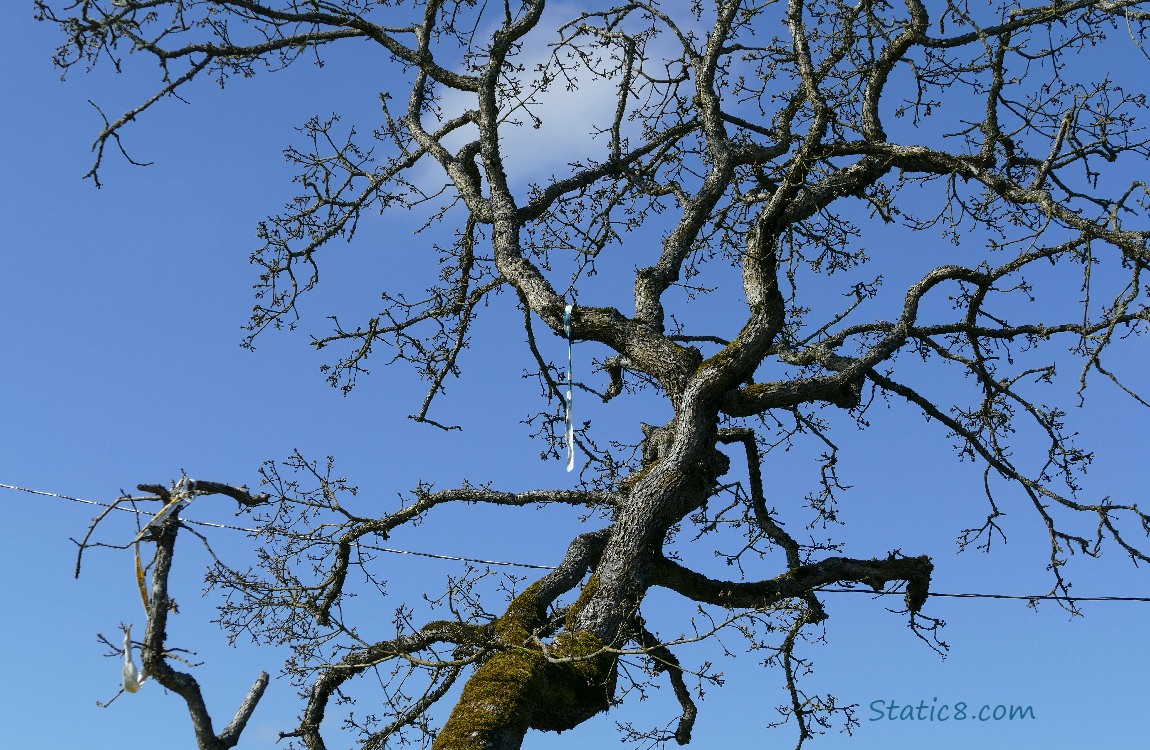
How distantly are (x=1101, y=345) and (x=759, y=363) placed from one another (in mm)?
1862

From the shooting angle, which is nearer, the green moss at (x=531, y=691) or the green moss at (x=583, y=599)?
the green moss at (x=531, y=691)

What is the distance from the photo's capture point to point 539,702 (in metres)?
5.91

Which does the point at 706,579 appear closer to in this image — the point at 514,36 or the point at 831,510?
the point at 831,510

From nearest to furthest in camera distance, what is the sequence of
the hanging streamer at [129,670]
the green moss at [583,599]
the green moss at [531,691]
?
the hanging streamer at [129,670], the green moss at [531,691], the green moss at [583,599]

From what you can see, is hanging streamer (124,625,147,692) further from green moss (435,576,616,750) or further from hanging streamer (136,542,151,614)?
green moss (435,576,616,750)

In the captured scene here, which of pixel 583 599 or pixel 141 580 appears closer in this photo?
pixel 141 580

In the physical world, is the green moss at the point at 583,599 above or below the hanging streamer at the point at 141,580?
above

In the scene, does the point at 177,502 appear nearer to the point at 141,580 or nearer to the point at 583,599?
the point at 141,580

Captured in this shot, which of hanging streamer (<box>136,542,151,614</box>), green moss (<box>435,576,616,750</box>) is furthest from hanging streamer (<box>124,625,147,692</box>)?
green moss (<box>435,576,616,750</box>)

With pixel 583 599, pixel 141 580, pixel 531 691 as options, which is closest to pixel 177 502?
pixel 141 580

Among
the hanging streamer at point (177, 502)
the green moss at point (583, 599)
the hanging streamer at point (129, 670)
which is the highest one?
the green moss at point (583, 599)

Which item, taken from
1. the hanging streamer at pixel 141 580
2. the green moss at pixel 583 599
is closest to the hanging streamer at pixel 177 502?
the hanging streamer at pixel 141 580

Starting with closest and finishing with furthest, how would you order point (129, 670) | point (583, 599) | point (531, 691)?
1. point (129, 670)
2. point (531, 691)
3. point (583, 599)

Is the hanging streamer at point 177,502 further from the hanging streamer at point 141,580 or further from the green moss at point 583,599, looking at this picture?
the green moss at point 583,599
